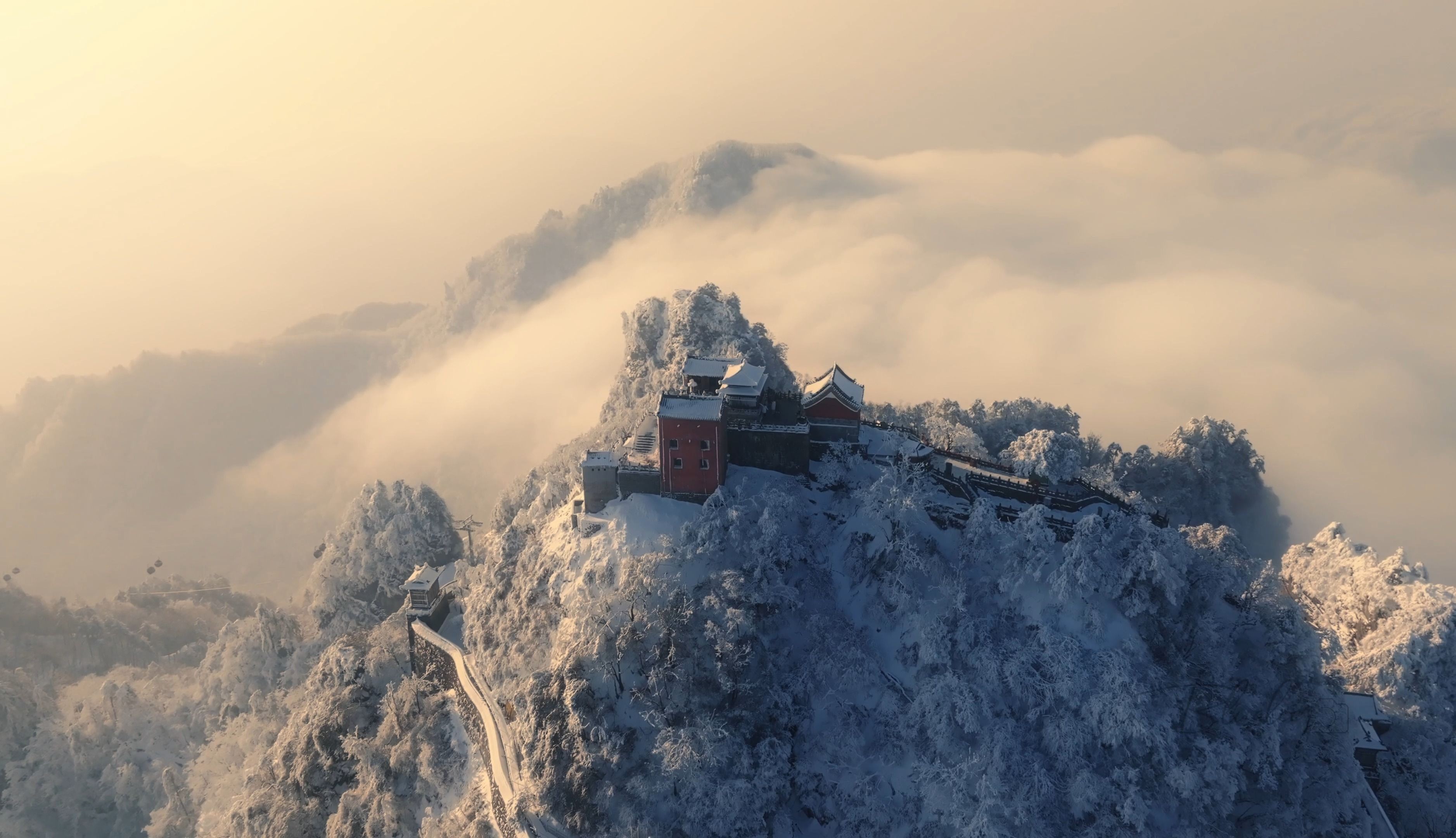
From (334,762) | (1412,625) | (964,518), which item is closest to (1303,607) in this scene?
(1412,625)

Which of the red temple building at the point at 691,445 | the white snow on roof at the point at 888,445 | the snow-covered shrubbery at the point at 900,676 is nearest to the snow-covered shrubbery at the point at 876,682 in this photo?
the snow-covered shrubbery at the point at 900,676

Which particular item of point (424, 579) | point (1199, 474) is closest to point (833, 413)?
point (424, 579)

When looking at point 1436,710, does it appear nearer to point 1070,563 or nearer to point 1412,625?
point 1412,625

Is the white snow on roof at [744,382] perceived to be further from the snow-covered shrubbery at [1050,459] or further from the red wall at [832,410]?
the snow-covered shrubbery at [1050,459]

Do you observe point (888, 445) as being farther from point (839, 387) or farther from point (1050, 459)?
point (1050, 459)

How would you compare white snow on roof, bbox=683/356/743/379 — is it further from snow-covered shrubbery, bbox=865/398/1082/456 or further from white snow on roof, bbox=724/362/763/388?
snow-covered shrubbery, bbox=865/398/1082/456
